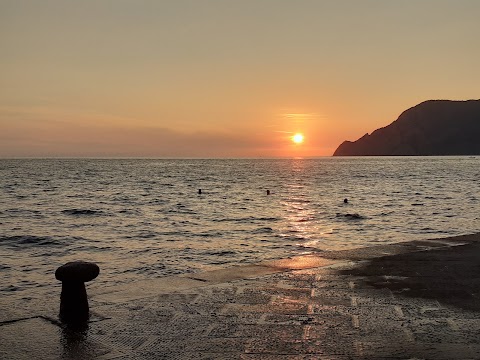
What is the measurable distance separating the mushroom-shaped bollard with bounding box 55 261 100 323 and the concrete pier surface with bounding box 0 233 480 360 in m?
0.16

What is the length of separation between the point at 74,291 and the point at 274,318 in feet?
8.28

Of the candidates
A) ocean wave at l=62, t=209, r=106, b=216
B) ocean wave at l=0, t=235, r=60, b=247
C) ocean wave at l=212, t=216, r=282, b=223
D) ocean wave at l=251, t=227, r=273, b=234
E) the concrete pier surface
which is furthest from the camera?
ocean wave at l=62, t=209, r=106, b=216

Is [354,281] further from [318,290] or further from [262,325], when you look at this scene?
[262,325]

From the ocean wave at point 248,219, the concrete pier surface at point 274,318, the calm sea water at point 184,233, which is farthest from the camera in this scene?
the ocean wave at point 248,219

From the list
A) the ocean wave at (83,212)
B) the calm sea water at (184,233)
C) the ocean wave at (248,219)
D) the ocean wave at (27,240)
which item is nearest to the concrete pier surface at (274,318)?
the calm sea water at (184,233)

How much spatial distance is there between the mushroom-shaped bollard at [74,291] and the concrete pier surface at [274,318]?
0.16 m

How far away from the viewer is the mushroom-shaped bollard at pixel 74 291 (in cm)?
633

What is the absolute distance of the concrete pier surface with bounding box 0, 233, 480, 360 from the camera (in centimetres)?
518

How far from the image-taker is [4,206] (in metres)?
38.3

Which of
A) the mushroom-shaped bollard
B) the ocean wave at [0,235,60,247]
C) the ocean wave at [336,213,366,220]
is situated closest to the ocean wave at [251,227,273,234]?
the ocean wave at [336,213,366,220]

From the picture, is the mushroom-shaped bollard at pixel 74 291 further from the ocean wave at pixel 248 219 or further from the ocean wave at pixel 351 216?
the ocean wave at pixel 351 216

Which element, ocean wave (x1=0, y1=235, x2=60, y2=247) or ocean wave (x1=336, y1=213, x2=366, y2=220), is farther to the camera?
ocean wave (x1=336, y1=213, x2=366, y2=220)

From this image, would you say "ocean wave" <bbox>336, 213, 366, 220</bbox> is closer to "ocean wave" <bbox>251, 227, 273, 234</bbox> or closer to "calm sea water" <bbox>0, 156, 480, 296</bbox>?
"calm sea water" <bbox>0, 156, 480, 296</bbox>

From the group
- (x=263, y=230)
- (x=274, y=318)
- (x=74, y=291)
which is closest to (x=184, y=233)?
(x=263, y=230)
